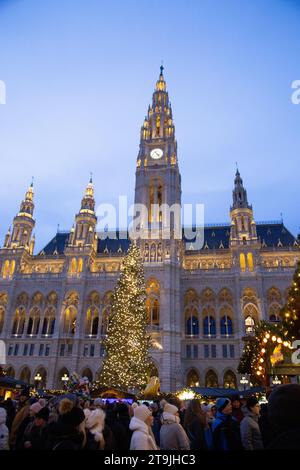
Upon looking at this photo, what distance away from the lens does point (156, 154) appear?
57594 mm

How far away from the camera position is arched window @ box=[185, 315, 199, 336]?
46.1 m

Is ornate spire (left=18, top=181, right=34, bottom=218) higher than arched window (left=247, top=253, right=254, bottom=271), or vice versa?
ornate spire (left=18, top=181, right=34, bottom=218)

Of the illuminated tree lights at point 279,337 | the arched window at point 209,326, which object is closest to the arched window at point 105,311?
the arched window at point 209,326

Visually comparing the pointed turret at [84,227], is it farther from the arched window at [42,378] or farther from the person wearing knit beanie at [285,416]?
the person wearing knit beanie at [285,416]

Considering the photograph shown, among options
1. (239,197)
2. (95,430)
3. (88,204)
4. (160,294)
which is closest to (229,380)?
(160,294)

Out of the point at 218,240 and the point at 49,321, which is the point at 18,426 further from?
the point at 218,240

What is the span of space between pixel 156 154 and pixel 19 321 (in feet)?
115

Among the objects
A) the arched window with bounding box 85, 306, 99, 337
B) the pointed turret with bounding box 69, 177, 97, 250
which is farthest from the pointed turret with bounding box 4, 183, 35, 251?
the arched window with bounding box 85, 306, 99, 337

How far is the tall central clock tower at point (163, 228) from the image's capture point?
42.0m

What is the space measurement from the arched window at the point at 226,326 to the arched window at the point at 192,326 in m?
3.45

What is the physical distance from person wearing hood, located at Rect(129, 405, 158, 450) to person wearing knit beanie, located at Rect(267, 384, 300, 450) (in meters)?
2.41

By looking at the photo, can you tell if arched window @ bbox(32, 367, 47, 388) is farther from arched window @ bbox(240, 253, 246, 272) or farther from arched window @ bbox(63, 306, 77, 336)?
arched window @ bbox(240, 253, 246, 272)
